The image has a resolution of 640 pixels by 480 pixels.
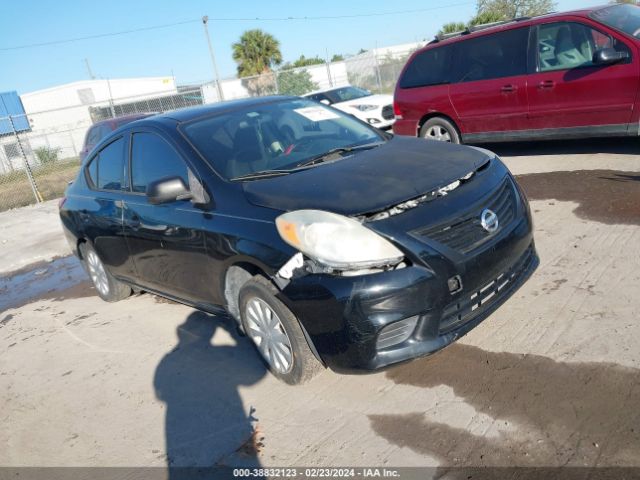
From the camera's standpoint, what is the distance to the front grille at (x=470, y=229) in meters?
2.74

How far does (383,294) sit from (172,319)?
2635 millimetres

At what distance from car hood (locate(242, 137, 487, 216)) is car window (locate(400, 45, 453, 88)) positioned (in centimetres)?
494

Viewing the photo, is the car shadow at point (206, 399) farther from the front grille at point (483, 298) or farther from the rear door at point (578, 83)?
the rear door at point (578, 83)

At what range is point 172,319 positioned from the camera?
466 centimetres

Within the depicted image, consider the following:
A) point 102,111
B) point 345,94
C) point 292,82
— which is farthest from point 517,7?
point 102,111

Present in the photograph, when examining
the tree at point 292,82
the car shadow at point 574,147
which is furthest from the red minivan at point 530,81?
the tree at point 292,82

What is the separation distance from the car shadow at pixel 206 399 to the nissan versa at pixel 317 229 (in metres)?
0.33

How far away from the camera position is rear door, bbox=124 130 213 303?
3605mm

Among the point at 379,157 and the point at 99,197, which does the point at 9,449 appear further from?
the point at 379,157

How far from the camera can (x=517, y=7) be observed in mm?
29641

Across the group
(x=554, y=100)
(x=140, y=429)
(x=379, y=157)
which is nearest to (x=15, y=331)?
(x=140, y=429)

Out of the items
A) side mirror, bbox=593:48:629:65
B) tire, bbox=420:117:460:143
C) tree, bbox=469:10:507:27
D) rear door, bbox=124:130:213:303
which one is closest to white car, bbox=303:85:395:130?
tire, bbox=420:117:460:143

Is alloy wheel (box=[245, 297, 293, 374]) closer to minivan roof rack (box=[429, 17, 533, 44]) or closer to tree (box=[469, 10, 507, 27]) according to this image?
minivan roof rack (box=[429, 17, 533, 44])

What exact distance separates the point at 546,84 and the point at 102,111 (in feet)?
90.9
